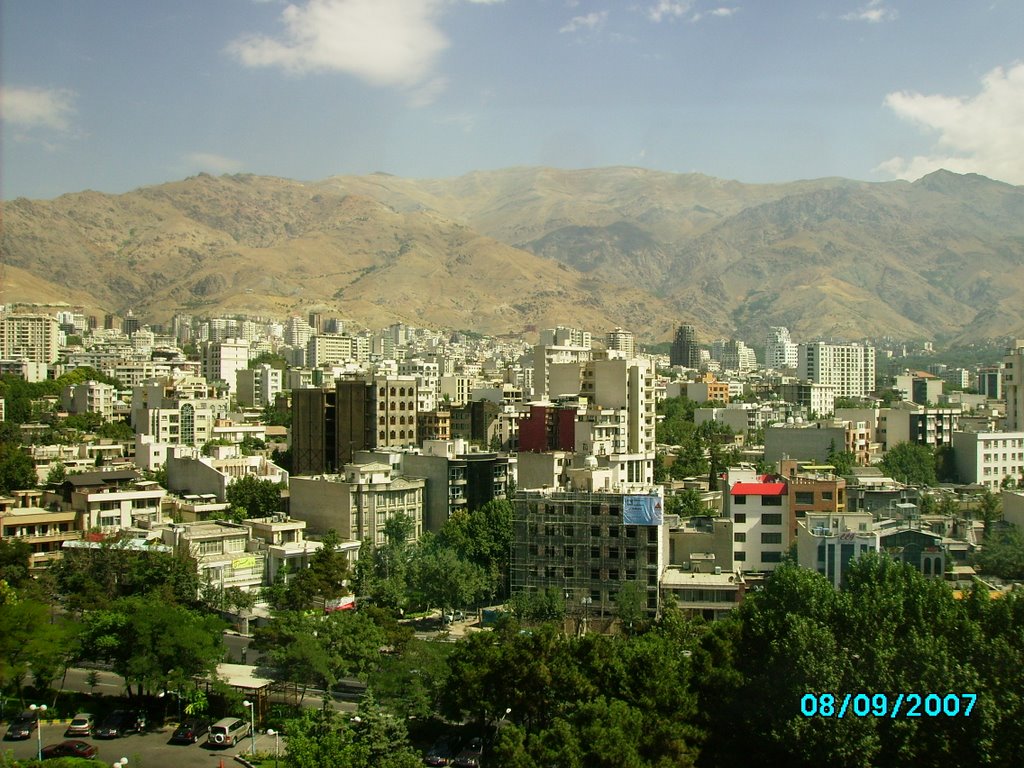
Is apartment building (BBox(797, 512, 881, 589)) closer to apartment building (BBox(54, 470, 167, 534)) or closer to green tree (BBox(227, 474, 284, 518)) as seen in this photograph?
green tree (BBox(227, 474, 284, 518))

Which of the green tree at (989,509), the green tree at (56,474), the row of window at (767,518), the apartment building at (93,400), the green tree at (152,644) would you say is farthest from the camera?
the apartment building at (93,400)

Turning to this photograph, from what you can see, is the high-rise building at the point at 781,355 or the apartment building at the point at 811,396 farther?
the high-rise building at the point at 781,355

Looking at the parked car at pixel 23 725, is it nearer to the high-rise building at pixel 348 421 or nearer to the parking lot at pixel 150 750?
the parking lot at pixel 150 750

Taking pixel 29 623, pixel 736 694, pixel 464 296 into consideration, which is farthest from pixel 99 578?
pixel 464 296

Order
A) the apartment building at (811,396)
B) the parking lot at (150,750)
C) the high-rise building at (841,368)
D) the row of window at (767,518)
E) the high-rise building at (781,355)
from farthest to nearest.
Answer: the high-rise building at (781,355)
the high-rise building at (841,368)
the apartment building at (811,396)
the row of window at (767,518)
the parking lot at (150,750)

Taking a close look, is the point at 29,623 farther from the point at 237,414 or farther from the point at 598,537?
the point at 237,414

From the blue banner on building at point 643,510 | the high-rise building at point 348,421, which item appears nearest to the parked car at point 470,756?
the blue banner on building at point 643,510

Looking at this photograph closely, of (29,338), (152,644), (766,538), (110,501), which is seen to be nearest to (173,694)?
(152,644)
